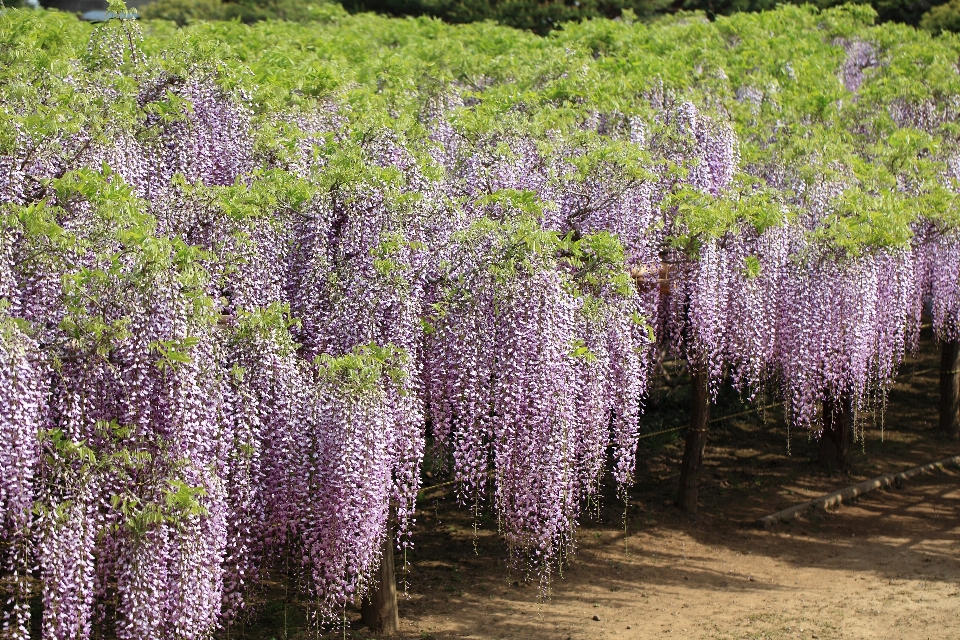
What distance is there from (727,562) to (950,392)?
6430 millimetres

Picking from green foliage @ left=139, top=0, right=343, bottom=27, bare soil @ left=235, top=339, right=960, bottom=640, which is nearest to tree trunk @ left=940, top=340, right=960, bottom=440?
bare soil @ left=235, top=339, right=960, bottom=640

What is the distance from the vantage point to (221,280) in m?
9.46

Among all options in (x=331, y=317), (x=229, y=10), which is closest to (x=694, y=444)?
(x=331, y=317)

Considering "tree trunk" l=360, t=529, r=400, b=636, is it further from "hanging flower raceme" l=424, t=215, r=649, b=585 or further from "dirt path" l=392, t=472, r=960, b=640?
"hanging flower raceme" l=424, t=215, r=649, b=585

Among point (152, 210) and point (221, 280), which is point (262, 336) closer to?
point (221, 280)

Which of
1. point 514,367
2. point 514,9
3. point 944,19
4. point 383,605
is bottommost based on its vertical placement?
point 383,605

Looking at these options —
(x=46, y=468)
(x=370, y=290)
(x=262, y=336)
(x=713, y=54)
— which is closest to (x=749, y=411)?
(x=713, y=54)

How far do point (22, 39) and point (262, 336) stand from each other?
426 centimetres

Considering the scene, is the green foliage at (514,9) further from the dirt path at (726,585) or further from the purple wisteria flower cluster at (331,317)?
the dirt path at (726,585)

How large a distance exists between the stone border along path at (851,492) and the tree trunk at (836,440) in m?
0.47

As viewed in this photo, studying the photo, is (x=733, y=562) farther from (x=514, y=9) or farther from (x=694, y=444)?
(x=514, y=9)

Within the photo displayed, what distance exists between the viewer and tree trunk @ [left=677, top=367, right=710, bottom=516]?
1466cm

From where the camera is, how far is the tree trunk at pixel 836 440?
16.6 meters

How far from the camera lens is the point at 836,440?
55.1ft
